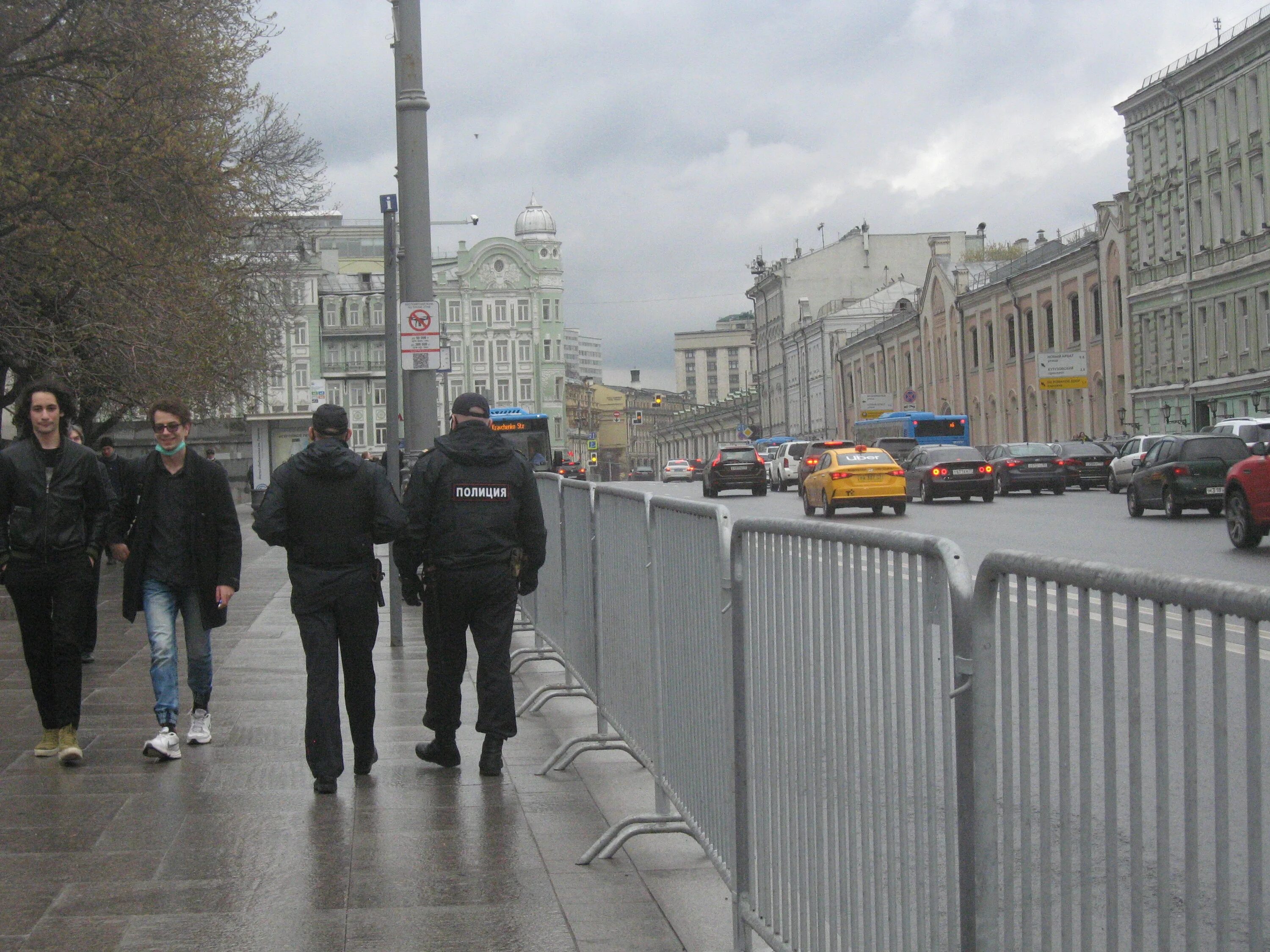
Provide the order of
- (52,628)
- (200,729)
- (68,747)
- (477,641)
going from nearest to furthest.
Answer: (477,641), (68,747), (52,628), (200,729)

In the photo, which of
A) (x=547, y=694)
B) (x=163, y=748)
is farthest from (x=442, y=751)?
(x=547, y=694)

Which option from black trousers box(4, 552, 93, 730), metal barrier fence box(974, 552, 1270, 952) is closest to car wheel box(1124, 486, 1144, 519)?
black trousers box(4, 552, 93, 730)

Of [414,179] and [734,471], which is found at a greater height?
[414,179]

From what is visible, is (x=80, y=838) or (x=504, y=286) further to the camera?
(x=504, y=286)

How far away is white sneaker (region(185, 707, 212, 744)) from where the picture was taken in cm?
884

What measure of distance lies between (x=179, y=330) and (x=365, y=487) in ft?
57.2

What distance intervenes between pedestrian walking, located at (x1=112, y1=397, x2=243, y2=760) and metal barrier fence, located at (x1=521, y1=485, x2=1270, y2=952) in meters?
3.60

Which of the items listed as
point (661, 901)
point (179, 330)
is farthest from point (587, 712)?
point (179, 330)

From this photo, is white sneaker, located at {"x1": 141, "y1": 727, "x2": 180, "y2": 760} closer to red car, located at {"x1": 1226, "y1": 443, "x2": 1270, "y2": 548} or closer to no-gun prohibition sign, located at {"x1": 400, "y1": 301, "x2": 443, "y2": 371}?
no-gun prohibition sign, located at {"x1": 400, "y1": 301, "x2": 443, "y2": 371}

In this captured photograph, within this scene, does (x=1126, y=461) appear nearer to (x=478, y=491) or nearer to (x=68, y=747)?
(x=478, y=491)

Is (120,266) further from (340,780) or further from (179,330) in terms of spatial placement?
(340,780)

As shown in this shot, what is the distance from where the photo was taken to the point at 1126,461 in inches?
1607

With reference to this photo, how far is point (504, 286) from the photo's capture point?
141 m

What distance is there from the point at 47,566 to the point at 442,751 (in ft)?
7.51
